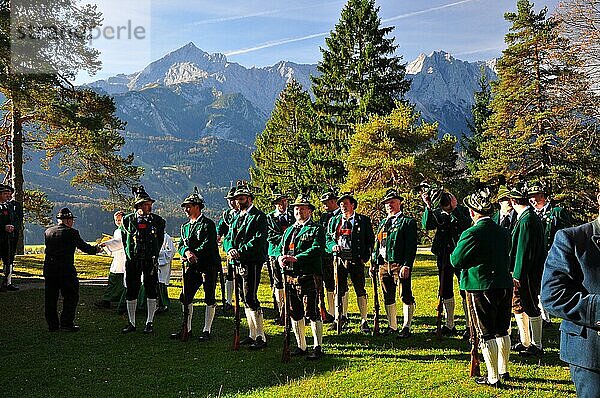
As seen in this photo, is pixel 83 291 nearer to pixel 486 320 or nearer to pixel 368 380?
pixel 368 380

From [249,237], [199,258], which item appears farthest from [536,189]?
[199,258]

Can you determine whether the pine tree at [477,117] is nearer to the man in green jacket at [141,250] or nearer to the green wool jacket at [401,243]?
the green wool jacket at [401,243]

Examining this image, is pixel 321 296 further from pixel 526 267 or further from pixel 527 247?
pixel 527 247

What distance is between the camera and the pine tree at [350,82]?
3109 cm

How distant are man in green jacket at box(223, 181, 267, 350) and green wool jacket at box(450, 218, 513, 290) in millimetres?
3184

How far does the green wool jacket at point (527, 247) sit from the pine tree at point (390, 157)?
1653cm

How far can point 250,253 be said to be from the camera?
839cm

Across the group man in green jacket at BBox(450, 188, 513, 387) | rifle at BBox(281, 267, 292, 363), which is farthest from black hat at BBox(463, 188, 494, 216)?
rifle at BBox(281, 267, 292, 363)

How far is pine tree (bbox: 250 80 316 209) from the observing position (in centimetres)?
3856

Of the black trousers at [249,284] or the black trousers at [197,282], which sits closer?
the black trousers at [249,284]

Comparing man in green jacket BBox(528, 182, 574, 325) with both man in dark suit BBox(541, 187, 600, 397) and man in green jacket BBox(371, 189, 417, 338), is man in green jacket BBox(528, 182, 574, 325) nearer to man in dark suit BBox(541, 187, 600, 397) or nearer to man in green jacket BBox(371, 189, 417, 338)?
man in green jacket BBox(371, 189, 417, 338)

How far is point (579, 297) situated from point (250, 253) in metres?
5.69

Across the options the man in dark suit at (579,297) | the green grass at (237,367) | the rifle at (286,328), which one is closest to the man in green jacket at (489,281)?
the green grass at (237,367)

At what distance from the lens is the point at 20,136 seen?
21672 mm
